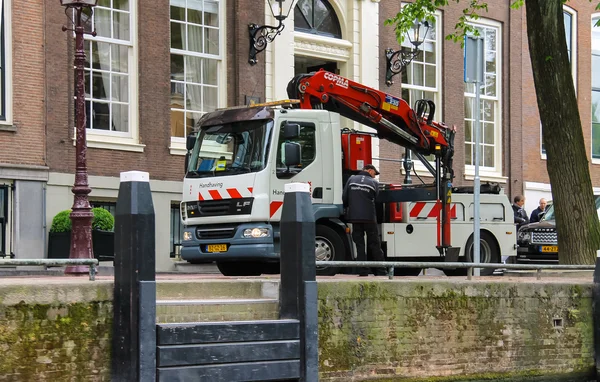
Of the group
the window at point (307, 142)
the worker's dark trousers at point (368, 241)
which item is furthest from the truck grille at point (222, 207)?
the worker's dark trousers at point (368, 241)

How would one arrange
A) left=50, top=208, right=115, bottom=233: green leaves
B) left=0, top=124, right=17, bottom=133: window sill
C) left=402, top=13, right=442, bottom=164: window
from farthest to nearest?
left=402, top=13, right=442, bottom=164: window → left=50, top=208, right=115, bottom=233: green leaves → left=0, top=124, right=17, bottom=133: window sill

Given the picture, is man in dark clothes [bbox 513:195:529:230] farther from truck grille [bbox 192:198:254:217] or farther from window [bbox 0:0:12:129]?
window [bbox 0:0:12:129]

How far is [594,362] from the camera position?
516 inches

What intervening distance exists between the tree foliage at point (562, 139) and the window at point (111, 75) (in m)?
8.17

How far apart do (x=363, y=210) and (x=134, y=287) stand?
6226 millimetres

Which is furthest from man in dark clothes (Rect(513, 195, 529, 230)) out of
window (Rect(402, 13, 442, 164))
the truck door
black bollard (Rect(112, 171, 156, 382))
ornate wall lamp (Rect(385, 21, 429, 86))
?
black bollard (Rect(112, 171, 156, 382))

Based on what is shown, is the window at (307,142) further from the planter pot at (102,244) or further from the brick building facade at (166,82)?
the planter pot at (102,244)

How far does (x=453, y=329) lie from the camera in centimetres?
1164

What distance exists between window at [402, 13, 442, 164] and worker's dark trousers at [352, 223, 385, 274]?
11190mm

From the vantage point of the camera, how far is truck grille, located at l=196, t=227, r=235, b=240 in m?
15.1

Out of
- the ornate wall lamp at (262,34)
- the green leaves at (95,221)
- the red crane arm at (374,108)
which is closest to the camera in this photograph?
the red crane arm at (374,108)

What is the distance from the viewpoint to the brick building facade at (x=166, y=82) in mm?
19328

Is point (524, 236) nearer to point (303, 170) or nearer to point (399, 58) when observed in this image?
point (399, 58)

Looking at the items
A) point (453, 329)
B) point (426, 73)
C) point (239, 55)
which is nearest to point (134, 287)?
point (453, 329)
